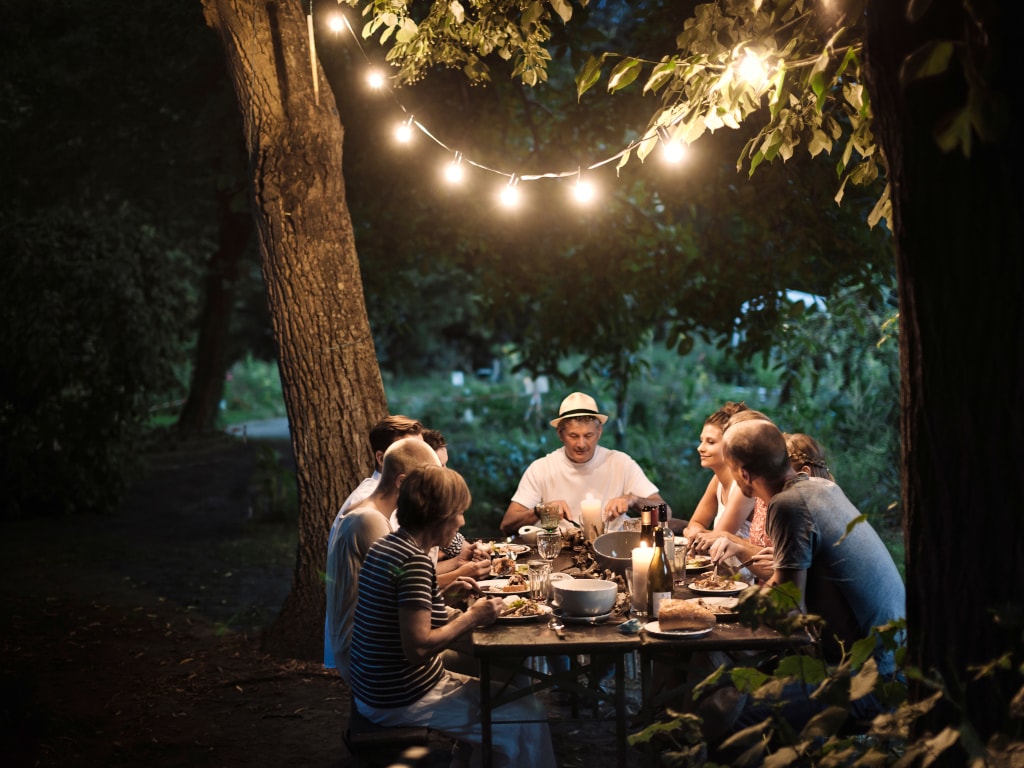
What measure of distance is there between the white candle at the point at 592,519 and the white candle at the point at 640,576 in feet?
3.93

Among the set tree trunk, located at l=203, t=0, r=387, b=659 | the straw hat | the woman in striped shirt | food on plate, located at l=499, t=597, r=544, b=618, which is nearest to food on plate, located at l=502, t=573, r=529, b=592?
food on plate, located at l=499, t=597, r=544, b=618

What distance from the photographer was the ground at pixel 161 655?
4.94 metres

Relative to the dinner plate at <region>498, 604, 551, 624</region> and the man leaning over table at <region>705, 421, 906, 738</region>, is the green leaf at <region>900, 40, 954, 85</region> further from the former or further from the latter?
the dinner plate at <region>498, 604, 551, 624</region>

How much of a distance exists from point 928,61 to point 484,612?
2.19 metres

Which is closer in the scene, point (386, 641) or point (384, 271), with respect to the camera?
point (386, 641)

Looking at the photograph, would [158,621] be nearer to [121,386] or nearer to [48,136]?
[121,386]

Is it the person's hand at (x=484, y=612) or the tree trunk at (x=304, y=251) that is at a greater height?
the tree trunk at (x=304, y=251)

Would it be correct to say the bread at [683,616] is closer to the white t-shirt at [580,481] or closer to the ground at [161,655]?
the ground at [161,655]

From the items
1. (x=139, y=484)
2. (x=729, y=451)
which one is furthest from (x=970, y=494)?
(x=139, y=484)

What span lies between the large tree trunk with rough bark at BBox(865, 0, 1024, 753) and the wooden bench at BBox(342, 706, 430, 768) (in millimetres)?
1572

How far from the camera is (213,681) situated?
600 centimetres

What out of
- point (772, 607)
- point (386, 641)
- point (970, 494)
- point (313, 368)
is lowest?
point (386, 641)

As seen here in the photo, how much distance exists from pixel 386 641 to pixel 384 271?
761 cm

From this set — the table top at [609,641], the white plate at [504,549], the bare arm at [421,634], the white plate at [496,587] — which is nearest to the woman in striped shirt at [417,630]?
the bare arm at [421,634]
